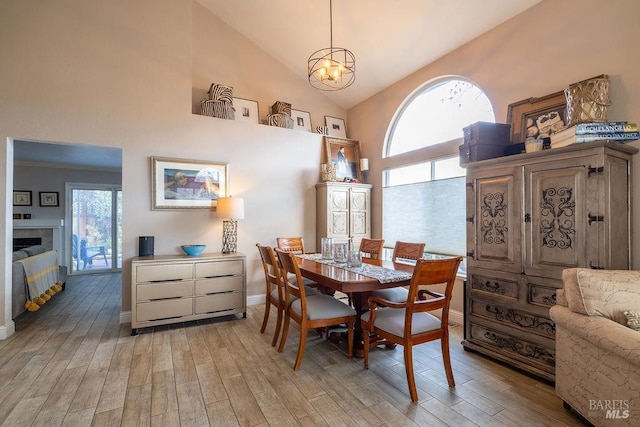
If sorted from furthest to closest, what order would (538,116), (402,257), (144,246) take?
1. (144,246)
2. (402,257)
3. (538,116)

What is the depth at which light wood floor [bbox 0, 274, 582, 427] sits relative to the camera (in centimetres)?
189

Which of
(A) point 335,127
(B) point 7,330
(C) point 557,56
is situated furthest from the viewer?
(A) point 335,127

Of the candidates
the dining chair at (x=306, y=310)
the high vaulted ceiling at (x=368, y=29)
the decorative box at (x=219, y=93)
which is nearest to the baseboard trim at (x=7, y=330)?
the high vaulted ceiling at (x=368, y=29)

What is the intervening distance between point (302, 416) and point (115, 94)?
3.95 m

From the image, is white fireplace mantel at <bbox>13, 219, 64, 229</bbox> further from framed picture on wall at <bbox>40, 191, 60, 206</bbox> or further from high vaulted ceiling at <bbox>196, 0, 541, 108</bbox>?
high vaulted ceiling at <bbox>196, 0, 541, 108</bbox>

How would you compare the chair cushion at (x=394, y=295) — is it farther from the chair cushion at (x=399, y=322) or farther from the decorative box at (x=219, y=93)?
the decorative box at (x=219, y=93)

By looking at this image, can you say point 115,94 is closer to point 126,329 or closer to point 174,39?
point 174,39

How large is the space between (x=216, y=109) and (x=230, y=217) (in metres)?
1.60

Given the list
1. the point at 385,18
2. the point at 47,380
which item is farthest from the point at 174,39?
the point at 47,380

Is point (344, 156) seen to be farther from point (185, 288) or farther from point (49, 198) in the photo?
point (49, 198)

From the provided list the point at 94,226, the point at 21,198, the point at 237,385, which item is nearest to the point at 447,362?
the point at 237,385

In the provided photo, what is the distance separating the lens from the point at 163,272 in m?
3.41

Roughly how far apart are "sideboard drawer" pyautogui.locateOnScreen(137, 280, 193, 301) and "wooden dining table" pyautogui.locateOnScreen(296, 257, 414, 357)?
1399 mm

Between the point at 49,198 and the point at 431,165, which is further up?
the point at 431,165
